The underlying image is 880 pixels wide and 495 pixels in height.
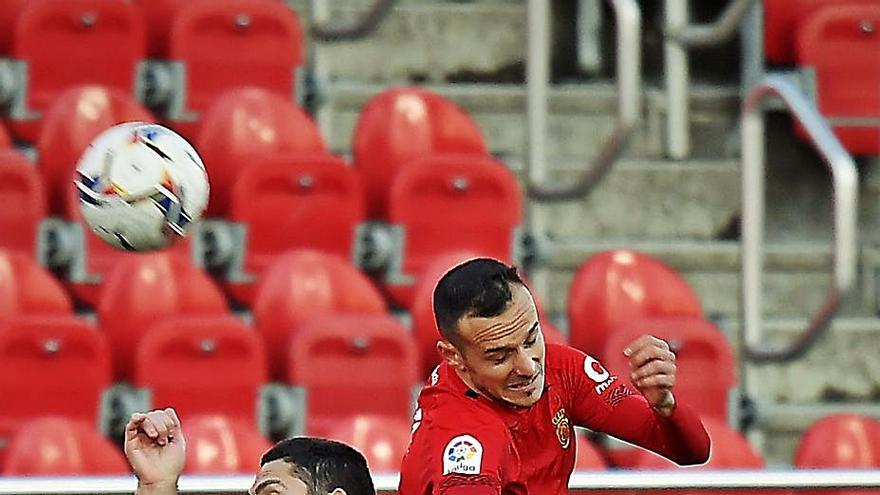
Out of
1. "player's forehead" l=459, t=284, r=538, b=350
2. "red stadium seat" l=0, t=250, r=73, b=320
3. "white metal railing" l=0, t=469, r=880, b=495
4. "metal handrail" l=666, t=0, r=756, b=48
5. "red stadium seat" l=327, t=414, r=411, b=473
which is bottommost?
"red stadium seat" l=327, t=414, r=411, b=473

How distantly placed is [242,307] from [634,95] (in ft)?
3.71

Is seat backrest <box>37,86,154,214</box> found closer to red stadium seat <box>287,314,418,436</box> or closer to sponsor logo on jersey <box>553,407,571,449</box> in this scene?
red stadium seat <box>287,314,418,436</box>

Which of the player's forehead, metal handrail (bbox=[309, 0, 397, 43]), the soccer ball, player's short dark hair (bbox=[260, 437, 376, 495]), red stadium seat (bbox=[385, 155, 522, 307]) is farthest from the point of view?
metal handrail (bbox=[309, 0, 397, 43])

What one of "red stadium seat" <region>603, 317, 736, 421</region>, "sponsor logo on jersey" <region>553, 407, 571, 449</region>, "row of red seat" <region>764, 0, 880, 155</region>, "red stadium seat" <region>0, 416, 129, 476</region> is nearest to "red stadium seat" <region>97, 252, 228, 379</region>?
"red stadium seat" <region>0, 416, 129, 476</region>

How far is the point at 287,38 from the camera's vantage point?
19.9ft

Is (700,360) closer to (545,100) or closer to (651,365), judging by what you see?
(545,100)

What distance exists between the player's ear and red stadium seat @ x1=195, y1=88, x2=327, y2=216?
2575 mm

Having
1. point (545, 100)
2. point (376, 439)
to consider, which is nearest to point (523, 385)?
point (376, 439)

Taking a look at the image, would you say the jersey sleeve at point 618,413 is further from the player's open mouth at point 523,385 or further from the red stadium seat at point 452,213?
the red stadium seat at point 452,213

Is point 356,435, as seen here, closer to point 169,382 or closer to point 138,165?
point 169,382

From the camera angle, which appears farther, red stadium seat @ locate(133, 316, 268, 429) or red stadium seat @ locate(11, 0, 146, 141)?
red stadium seat @ locate(11, 0, 146, 141)

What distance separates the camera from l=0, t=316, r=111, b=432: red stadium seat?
5125 millimetres

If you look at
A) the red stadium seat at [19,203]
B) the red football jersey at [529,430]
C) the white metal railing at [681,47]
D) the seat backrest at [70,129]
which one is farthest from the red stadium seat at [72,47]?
the red football jersey at [529,430]

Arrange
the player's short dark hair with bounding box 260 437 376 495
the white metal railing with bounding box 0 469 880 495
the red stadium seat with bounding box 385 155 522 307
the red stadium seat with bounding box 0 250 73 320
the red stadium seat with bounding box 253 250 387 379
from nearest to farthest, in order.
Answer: the player's short dark hair with bounding box 260 437 376 495, the white metal railing with bounding box 0 469 880 495, the red stadium seat with bounding box 0 250 73 320, the red stadium seat with bounding box 253 250 387 379, the red stadium seat with bounding box 385 155 522 307
